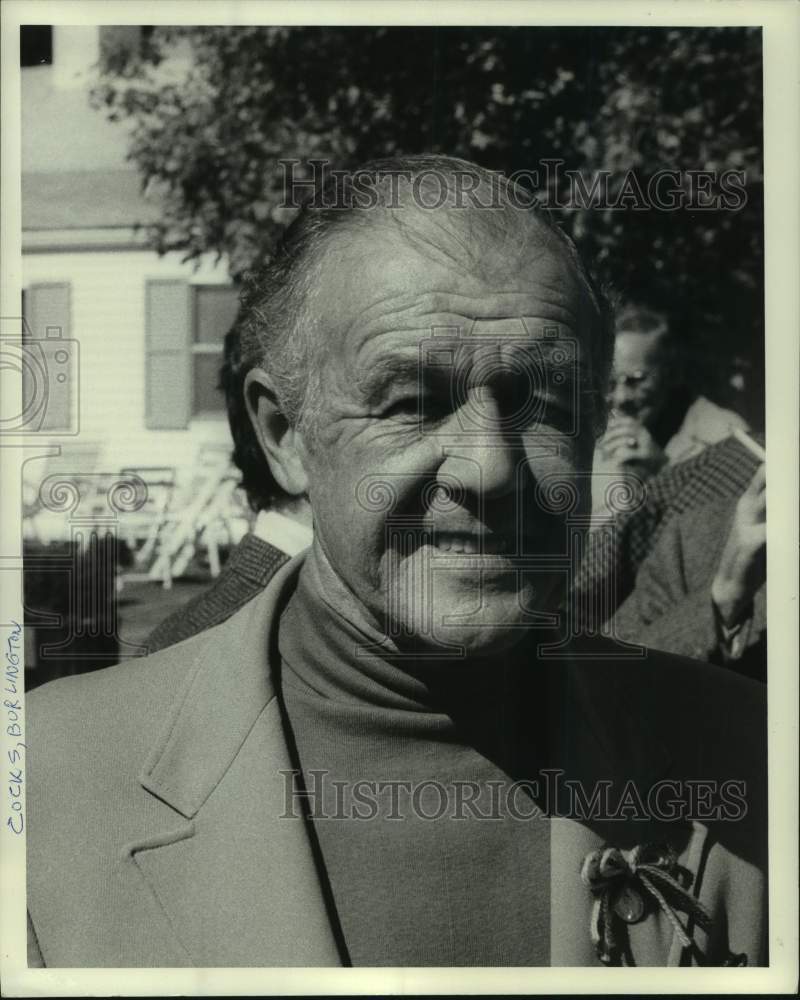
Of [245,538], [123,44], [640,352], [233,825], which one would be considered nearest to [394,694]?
[233,825]

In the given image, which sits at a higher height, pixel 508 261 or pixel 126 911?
pixel 508 261

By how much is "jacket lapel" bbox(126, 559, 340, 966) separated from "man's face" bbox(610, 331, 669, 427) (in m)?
1.03

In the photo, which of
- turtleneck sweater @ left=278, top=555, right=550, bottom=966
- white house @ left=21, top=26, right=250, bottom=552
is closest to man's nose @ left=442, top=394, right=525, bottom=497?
turtleneck sweater @ left=278, top=555, right=550, bottom=966

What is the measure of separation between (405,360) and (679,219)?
909 mm

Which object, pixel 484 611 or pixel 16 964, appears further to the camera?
pixel 16 964

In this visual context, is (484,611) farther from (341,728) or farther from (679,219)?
(679,219)

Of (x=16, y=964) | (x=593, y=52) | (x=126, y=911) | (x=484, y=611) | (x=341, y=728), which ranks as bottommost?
(x=16, y=964)

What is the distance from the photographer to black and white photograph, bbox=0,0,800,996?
2725 mm

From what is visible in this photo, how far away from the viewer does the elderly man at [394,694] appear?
2.70 metres

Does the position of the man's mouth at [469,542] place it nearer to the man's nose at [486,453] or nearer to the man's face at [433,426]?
the man's face at [433,426]

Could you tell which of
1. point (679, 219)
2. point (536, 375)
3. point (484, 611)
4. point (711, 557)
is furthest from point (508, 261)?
point (711, 557)

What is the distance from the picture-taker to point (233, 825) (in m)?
2.76

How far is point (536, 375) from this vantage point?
2.76 m

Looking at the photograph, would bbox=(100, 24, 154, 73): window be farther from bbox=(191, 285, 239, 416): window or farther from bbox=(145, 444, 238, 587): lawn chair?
bbox=(145, 444, 238, 587): lawn chair
